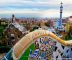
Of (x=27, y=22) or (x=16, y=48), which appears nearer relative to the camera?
(x=16, y=48)

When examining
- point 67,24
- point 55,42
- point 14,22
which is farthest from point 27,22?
point 55,42

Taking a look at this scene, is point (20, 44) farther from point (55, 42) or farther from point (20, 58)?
point (55, 42)

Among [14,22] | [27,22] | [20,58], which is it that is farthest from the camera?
[27,22]

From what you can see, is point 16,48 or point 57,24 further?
point 57,24

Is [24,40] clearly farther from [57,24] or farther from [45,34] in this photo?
[57,24]

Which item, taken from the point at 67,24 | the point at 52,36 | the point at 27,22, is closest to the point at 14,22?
the point at 27,22

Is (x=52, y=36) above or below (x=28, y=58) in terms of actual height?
above

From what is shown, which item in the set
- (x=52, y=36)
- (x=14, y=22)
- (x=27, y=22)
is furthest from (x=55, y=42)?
(x=27, y=22)

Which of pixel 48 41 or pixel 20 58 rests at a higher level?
pixel 48 41

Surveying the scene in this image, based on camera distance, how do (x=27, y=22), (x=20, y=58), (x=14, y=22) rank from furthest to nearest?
(x=27, y=22) → (x=14, y=22) → (x=20, y=58)
